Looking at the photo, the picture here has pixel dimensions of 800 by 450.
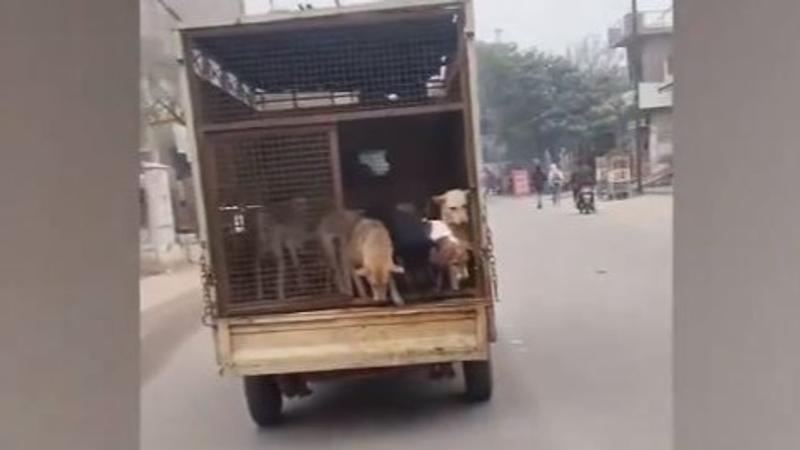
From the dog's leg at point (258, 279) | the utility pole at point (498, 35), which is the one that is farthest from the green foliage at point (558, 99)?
the dog's leg at point (258, 279)

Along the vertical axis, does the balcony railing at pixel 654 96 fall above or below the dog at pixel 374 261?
above

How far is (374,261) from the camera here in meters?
2.83

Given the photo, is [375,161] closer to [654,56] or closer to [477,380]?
[477,380]

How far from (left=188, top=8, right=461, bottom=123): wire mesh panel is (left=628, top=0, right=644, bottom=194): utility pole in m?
0.61

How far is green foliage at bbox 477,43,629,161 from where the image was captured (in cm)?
229

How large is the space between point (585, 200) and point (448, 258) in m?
0.66

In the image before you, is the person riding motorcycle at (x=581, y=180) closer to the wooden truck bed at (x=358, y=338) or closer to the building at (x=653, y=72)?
the building at (x=653, y=72)

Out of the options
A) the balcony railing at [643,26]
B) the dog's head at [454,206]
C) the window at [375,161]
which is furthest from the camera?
the window at [375,161]
